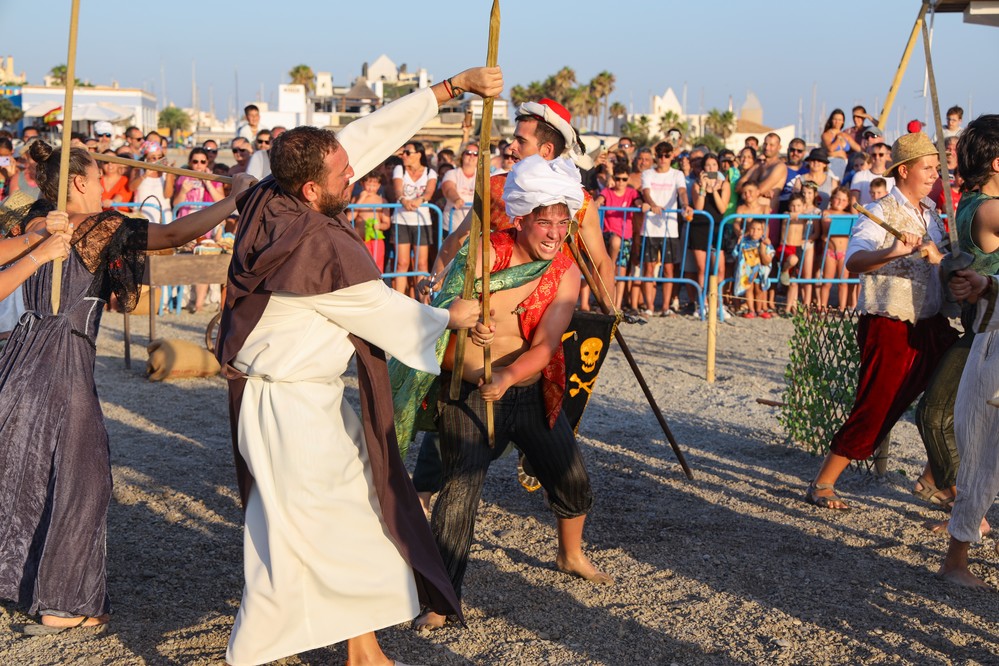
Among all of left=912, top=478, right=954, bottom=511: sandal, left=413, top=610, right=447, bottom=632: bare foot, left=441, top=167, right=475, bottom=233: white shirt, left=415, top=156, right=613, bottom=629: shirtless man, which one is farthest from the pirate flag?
left=441, top=167, right=475, bottom=233: white shirt

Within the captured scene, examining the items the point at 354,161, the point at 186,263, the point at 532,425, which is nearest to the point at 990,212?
the point at 532,425

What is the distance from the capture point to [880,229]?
17.9ft

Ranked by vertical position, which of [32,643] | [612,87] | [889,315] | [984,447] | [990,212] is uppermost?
[612,87]

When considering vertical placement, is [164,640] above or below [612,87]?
below

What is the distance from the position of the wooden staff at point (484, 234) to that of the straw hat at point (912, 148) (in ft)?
7.86

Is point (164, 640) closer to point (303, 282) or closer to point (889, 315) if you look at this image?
point (303, 282)

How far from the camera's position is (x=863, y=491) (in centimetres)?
616

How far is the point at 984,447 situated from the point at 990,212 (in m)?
1.02

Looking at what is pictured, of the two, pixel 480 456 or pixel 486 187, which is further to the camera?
pixel 480 456

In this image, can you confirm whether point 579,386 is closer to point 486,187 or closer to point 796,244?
point 486,187

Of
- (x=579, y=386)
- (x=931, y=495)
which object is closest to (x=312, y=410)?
(x=579, y=386)

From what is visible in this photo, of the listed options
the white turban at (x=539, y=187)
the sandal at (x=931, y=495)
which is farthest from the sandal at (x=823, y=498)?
the white turban at (x=539, y=187)

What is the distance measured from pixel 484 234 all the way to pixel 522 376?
611 millimetres

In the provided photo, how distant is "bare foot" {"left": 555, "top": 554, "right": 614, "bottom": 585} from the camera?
473 cm
